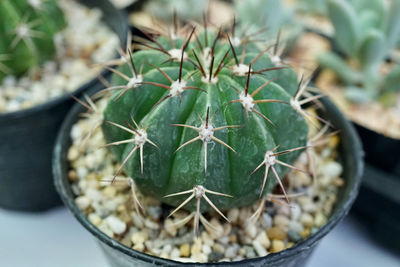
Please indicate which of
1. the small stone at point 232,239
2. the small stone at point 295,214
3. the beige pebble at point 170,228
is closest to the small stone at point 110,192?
the beige pebble at point 170,228

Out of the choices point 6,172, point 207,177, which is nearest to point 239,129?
point 207,177

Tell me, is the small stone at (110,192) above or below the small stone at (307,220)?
above

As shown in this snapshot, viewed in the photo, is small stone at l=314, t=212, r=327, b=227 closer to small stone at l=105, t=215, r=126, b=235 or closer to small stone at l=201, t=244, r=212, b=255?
small stone at l=201, t=244, r=212, b=255

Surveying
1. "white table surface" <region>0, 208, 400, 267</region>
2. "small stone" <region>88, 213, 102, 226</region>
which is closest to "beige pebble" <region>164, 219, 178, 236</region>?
"small stone" <region>88, 213, 102, 226</region>

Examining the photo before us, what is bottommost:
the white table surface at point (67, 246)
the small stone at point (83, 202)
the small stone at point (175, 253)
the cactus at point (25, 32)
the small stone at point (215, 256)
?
the white table surface at point (67, 246)

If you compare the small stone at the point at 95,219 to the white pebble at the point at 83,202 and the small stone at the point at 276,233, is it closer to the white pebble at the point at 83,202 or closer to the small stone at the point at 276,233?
the white pebble at the point at 83,202

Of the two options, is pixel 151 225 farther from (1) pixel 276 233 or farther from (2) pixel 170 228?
(1) pixel 276 233

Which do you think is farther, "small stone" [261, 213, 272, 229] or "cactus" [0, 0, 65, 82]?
"cactus" [0, 0, 65, 82]
